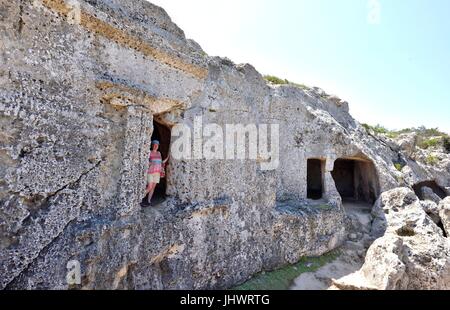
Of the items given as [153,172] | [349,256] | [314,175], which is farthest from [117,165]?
[314,175]

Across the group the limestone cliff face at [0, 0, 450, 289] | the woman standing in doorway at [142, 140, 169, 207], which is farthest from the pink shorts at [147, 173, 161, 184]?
the limestone cliff face at [0, 0, 450, 289]

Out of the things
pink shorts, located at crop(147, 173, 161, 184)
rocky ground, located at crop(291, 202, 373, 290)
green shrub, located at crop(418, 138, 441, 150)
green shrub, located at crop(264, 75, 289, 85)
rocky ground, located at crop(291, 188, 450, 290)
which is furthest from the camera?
green shrub, located at crop(418, 138, 441, 150)

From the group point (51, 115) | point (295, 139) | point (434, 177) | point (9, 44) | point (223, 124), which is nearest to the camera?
point (9, 44)

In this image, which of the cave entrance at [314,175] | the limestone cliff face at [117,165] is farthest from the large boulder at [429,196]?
the limestone cliff face at [117,165]

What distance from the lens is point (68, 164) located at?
4.15 m

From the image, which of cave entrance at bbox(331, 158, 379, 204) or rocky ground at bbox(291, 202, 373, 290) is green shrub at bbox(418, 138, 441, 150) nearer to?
cave entrance at bbox(331, 158, 379, 204)

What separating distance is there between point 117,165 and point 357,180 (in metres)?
11.3

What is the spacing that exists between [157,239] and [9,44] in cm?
356

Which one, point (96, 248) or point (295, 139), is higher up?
point (295, 139)

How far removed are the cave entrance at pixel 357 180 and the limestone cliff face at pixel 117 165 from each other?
16.8 feet

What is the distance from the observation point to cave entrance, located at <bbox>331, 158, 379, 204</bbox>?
1151 cm

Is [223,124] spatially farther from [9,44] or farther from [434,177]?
[434,177]

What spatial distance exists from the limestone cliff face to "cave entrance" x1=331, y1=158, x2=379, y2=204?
5130mm

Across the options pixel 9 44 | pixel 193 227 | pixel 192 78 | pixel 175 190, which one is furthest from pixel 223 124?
pixel 9 44
